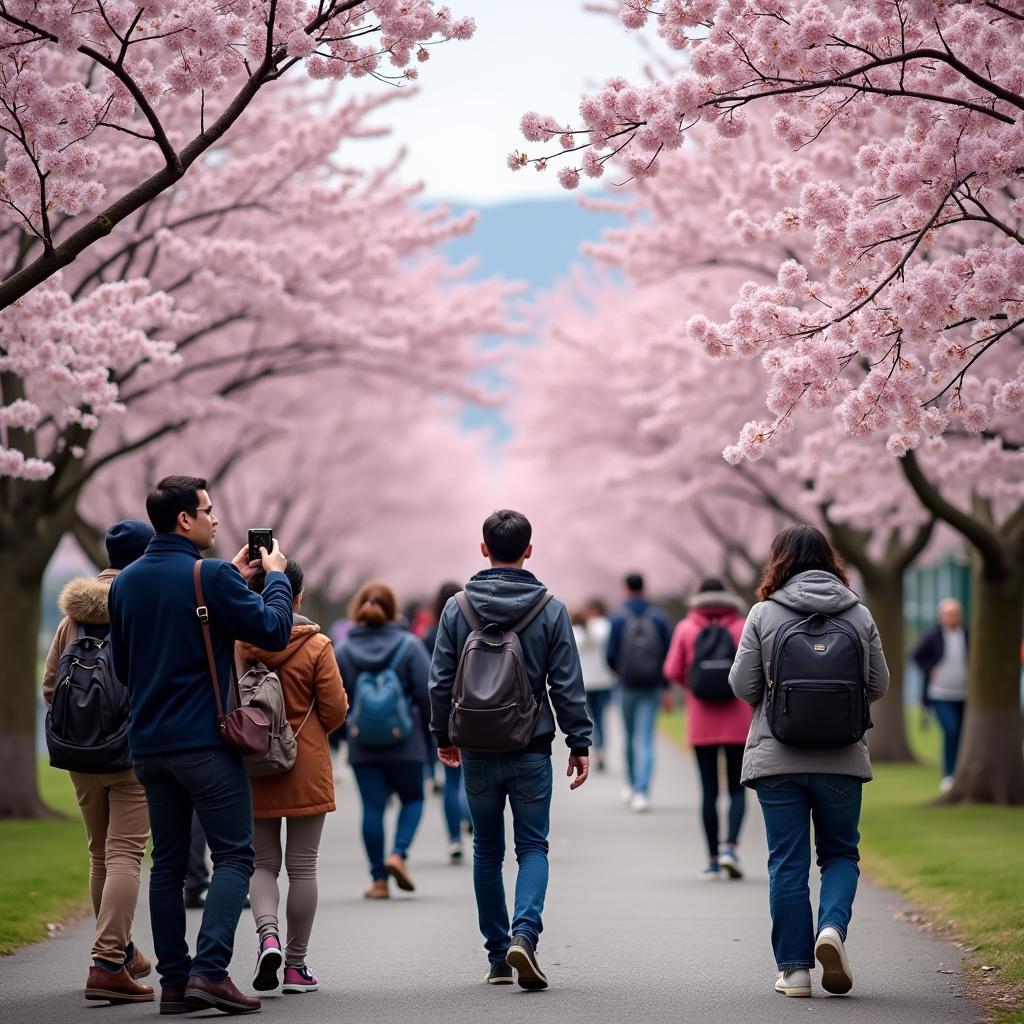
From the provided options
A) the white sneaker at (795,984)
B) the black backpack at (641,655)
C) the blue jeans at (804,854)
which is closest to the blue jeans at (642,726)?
the black backpack at (641,655)

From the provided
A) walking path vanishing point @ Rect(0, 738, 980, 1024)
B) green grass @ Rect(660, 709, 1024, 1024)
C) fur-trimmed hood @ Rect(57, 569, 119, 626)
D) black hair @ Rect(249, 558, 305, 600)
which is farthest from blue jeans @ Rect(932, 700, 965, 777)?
fur-trimmed hood @ Rect(57, 569, 119, 626)

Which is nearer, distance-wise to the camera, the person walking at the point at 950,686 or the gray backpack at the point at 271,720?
the gray backpack at the point at 271,720

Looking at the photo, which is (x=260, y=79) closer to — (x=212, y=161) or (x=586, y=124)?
(x=586, y=124)

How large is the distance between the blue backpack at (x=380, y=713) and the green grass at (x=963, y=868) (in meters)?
3.14

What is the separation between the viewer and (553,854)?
12938 millimetres

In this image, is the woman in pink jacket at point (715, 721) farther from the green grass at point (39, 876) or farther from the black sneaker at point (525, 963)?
the black sneaker at point (525, 963)

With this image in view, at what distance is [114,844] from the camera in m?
7.45

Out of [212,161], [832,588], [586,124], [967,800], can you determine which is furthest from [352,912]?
[212,161]

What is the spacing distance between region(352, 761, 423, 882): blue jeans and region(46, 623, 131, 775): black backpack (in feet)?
10.0

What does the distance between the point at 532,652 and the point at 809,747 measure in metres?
1.19

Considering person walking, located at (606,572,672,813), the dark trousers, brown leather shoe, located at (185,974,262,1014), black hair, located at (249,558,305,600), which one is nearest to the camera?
brown leather shoe, located at (185,974,262,1014)

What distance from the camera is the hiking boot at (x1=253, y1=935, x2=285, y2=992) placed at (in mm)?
7172

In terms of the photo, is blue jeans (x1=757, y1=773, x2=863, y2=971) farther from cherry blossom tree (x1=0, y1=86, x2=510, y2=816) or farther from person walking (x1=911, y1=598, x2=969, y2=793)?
person walking (x1=911, y1=598, x2=969, y2=793)

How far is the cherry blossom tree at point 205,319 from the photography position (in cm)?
1145
